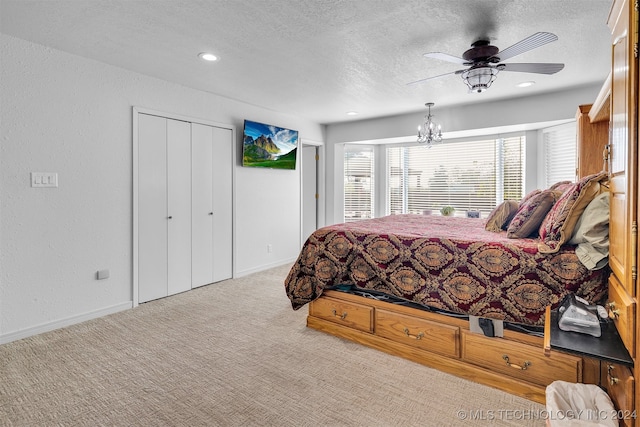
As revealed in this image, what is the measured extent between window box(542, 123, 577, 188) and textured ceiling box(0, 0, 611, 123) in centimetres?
75

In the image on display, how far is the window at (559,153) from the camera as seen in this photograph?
431 centimetres

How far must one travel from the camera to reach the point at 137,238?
3.54 meters

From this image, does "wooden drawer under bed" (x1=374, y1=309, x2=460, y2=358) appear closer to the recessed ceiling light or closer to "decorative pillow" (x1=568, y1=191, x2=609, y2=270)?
"decorative pillow" (x1=568, y1=191, x2=609, y2=270)

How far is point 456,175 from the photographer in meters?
5.64

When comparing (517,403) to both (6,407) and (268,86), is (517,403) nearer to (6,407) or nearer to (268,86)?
(6,407)

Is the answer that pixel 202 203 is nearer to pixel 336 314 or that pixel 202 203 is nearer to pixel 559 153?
pixel 336 314

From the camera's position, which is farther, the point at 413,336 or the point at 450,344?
the point at 413,336

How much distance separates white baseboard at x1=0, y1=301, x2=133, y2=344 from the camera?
269 centimetres

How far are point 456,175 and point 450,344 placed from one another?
13.3 feet

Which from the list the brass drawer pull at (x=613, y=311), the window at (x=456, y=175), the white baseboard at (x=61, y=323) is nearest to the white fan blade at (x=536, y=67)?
the brass drawer pull at (x=613, y=311)

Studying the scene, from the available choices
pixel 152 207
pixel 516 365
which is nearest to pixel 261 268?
pixel 152 207

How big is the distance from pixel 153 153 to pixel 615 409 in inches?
163

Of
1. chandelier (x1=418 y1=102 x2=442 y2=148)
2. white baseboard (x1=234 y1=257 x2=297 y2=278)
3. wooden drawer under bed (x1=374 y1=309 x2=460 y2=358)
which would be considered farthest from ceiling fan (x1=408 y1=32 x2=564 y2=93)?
white baseboard (x1=234 y1=257 x2=297 y2=278)

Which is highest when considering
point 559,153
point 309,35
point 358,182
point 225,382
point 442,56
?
point 309,35
